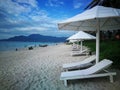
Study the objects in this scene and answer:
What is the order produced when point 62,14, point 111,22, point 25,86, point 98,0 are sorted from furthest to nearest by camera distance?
point 98,0
point 62,14
point 111,22
point 25,86

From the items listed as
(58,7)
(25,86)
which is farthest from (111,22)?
(58,7)

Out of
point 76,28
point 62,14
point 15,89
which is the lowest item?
point 15,89

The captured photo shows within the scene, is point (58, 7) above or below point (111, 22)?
above

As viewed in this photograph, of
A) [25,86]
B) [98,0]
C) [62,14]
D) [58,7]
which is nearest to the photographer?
[25,86]

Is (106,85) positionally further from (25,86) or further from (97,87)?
(25,86)

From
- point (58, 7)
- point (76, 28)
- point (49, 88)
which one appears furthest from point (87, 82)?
point (58, 7)

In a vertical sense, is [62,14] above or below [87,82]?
above

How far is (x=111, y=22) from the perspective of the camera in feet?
19.5

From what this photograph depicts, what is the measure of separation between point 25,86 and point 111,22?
13.6ft

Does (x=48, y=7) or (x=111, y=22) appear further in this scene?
(x=48, y=7)

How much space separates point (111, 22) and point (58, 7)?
1024cm

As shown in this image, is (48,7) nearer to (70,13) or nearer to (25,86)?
(70,13)

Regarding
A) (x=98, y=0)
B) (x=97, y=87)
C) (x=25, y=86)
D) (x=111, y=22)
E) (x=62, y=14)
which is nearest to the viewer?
(x=97, y=87)

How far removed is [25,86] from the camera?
4.61m
